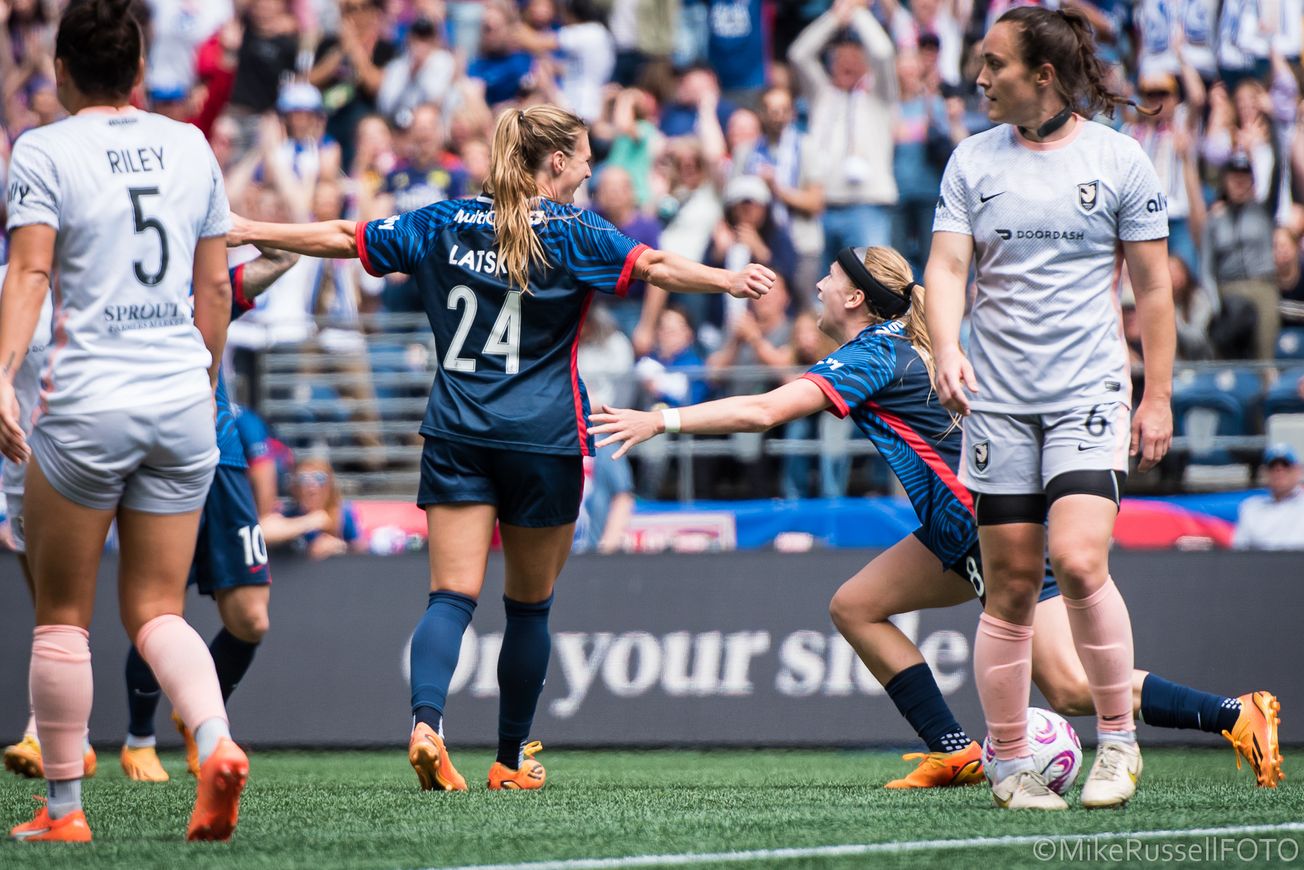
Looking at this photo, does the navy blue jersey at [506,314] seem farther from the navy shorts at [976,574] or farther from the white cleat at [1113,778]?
the white cleat at [1113,778]

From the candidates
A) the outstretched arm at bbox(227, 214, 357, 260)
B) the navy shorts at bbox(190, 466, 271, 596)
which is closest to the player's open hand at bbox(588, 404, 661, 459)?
the outstretched arm at bbox(227, 214, 357, 260)

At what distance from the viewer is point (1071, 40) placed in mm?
4543

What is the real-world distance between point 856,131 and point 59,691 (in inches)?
362

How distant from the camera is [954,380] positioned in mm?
4336

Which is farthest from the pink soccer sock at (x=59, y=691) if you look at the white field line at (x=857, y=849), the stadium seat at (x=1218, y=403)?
the stadium seat at (x=1218, y=403)

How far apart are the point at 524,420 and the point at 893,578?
142 cm

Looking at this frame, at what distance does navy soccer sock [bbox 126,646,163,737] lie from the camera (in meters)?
6.70

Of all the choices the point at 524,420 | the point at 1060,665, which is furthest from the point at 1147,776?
the point at 524,420

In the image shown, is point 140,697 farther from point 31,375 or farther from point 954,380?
point 954,380

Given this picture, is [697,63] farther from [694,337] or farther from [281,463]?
[281,463]

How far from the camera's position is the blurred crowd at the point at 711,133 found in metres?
11.3

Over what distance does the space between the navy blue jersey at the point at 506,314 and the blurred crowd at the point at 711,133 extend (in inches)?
201

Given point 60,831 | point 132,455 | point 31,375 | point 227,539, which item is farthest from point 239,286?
point 60,831

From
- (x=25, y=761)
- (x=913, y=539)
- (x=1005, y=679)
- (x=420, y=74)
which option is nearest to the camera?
(x=1005, y=679)
